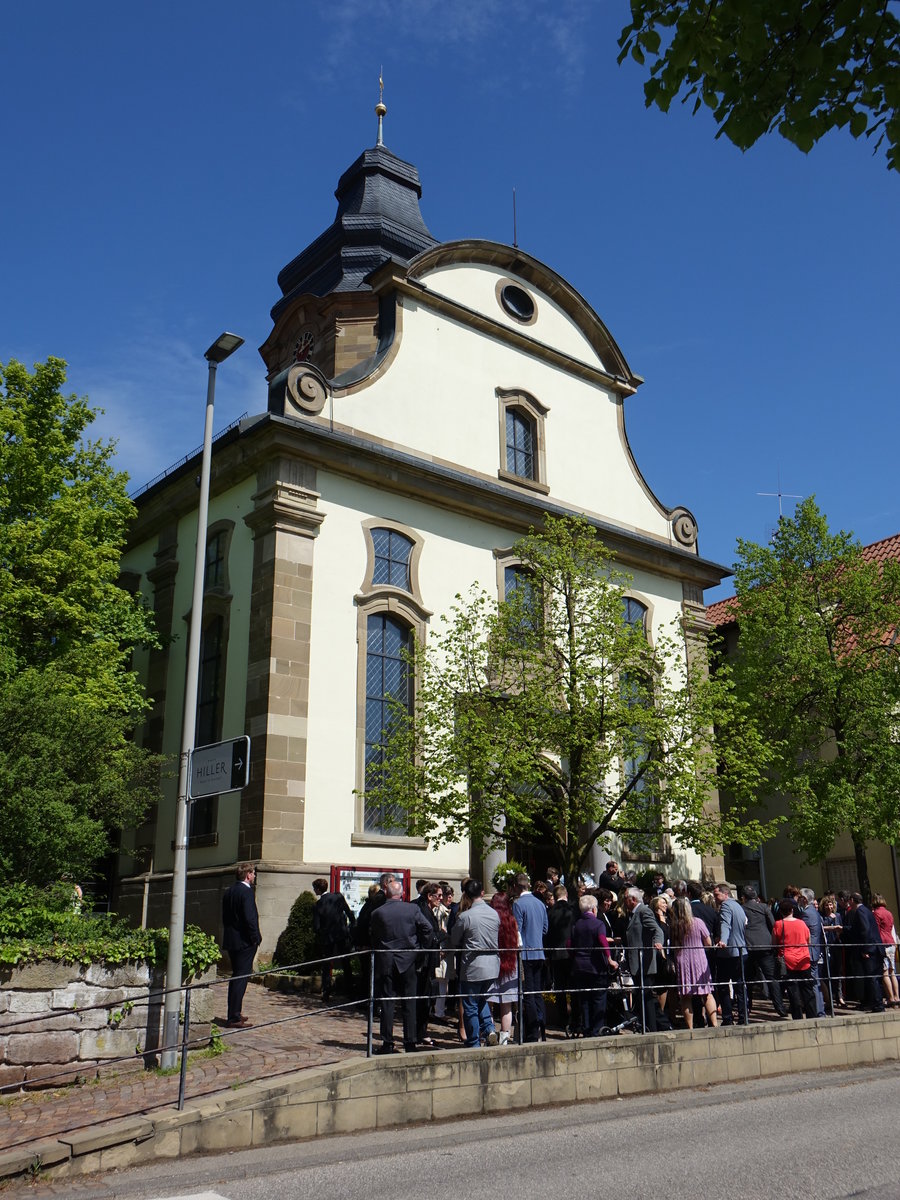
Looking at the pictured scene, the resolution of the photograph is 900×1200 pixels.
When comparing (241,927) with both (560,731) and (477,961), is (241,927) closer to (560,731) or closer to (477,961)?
(477,961)

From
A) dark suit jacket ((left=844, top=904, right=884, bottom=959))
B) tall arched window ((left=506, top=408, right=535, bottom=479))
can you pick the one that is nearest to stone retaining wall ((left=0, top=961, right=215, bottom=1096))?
dark suit jacket ((left=844, top=904, right=884, bottom=959))

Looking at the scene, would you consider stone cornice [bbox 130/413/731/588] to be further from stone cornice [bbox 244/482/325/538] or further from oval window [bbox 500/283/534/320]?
oval window [bbox 500/283/534/320]

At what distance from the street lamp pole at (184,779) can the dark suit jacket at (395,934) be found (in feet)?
5.89

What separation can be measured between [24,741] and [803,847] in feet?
57.1

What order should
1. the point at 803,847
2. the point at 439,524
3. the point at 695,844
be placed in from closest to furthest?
1. the point at 695,844
2. the point at 439,524
3. the point at 803,847

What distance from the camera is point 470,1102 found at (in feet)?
31.4

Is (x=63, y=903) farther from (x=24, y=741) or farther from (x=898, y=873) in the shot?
(x=898, y=873)

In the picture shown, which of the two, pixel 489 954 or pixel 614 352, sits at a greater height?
pixel 614 352

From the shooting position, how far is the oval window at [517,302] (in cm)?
2538

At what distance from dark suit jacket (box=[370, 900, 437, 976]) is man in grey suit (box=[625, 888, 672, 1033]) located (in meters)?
2.78

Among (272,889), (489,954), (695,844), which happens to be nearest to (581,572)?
(695,844)

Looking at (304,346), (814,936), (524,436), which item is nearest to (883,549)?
(524,436)

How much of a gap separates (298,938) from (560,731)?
4.93 metres

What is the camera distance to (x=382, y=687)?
2052cm
